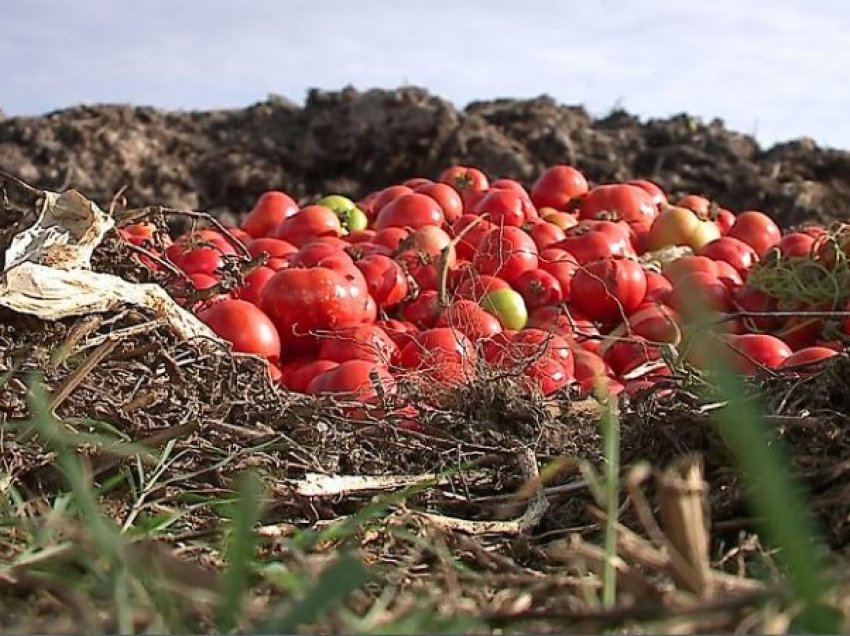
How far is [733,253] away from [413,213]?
1099 mm

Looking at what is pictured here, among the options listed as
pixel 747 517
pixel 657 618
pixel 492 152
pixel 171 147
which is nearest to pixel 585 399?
pixel 747 517

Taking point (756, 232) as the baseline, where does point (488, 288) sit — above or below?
below

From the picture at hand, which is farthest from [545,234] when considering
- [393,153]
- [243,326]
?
[393,153]

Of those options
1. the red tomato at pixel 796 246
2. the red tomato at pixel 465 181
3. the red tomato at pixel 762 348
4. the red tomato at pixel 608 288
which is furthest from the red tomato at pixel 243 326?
the red tomato at pixel 465 181

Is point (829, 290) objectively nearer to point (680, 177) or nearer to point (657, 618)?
point (657, 618)

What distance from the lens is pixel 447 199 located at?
438 centimetres

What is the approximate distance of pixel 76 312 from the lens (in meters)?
2.15

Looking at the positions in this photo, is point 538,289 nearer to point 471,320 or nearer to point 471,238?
point 471,238

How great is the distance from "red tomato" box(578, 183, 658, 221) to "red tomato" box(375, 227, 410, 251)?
2.77 feet

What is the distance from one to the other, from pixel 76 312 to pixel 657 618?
160cm

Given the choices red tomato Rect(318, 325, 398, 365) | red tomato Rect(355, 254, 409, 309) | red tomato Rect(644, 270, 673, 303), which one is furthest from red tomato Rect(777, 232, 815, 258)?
red tomato Rect(318, 325, 398, 365)

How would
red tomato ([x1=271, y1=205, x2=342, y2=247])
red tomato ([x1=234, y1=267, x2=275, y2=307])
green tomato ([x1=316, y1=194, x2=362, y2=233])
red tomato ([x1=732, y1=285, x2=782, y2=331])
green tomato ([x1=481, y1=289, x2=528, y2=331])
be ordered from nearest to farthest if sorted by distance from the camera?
1. red tomato ([x1=234, y1=267, x2=275, y2=307])
2. green tomato ([x1=481, y1=289, x2=528, y2=331])
3. red tomato ([x1=732, y1=285, x2=782, y2=331])
4. red tomato ([x1=271, y1=205, x2=342, y2=247])
5. green tomato ([x1=316, y1=194, x2=362, y2=233])

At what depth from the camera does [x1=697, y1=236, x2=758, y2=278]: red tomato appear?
3.98 meters

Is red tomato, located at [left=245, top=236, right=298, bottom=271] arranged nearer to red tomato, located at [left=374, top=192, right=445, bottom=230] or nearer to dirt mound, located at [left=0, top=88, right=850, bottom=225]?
red tomato, located at [left=374, top=192, right=445, bottom=230]
